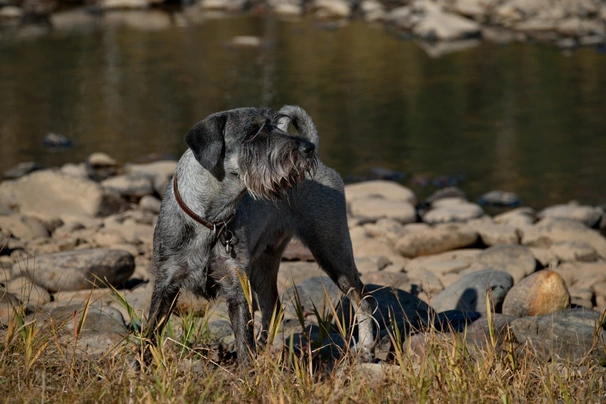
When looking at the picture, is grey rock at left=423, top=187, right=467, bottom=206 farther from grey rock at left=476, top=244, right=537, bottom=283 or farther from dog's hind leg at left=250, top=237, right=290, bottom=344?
dog's hind leg at left=250, top=237, right=290, bottom=344

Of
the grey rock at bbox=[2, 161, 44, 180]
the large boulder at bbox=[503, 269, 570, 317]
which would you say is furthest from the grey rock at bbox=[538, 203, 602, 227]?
the grey rock at bbox=[2, 161, 44, 180]

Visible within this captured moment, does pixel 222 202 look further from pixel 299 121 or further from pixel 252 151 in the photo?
pixel 299 121

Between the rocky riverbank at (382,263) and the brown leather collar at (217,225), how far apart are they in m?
0.56

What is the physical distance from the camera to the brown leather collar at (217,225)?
522 cm

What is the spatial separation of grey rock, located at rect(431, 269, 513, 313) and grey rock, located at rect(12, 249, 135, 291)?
2.86 m

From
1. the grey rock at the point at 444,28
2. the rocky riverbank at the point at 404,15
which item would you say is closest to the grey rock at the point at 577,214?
the rocky riverbank at the point at 404,15

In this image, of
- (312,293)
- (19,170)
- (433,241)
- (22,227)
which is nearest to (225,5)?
(19,170)

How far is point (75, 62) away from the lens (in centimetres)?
2228

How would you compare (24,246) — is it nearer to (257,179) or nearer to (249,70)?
(257,179)

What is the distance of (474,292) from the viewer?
757 cm

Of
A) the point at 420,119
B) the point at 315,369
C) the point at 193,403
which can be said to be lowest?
the point at 420,119

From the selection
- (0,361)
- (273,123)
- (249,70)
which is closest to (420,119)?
(249,70)

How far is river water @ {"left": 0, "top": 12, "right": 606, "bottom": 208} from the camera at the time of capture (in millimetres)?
14283

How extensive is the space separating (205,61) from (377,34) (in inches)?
271
